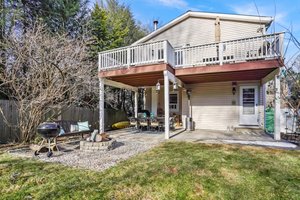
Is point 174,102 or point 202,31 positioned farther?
point 174,102

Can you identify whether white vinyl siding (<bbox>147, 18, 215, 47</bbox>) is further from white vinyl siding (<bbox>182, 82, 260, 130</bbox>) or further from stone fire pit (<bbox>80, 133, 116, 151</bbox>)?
stone fire pit (<bbox>80, 133, 116, 151</bbox>)

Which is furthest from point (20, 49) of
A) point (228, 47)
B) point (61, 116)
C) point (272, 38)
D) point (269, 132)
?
Result: point (269, 132)

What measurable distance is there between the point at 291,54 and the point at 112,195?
6.78m

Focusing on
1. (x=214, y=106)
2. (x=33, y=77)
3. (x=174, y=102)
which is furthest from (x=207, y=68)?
(x=33, y=77)

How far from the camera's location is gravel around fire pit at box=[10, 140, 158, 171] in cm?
453

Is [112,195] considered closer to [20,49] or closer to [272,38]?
[20,49]

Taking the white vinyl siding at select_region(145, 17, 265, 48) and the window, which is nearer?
the white vinyl siding at select_region(145, 17, 265, 48)

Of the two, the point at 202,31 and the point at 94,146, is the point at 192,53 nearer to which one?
the point at 202,31

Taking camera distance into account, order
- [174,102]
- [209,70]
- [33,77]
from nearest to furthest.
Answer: [33,77], [209,70], [174,102]

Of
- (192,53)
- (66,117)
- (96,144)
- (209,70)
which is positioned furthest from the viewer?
(66,117)

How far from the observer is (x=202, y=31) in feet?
37.2

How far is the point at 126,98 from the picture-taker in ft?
54.7

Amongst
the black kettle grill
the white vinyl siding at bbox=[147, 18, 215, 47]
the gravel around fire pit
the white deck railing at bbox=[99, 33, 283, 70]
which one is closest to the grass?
the gravel around fire pit

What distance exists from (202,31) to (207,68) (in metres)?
4.00
